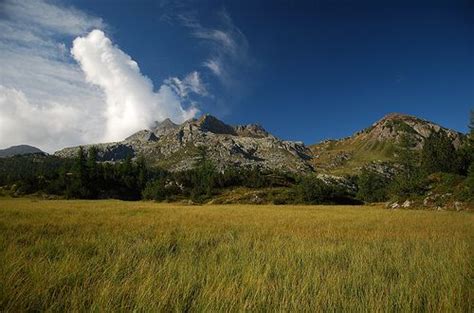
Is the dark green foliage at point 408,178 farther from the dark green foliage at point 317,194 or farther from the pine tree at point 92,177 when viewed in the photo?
the pine tree at point 92,177

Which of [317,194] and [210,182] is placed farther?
[210,182]

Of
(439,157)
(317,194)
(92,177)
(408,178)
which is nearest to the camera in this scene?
(317,194)

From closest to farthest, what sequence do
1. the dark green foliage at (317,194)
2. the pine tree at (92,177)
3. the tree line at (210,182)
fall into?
the dark green foliage at (317,194) < the tree line at (210,182) < the pine tree at (92,177)

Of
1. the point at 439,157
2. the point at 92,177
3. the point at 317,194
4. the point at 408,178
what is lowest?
the point at 92,177

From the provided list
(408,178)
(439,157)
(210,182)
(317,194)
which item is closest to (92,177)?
(210,182)

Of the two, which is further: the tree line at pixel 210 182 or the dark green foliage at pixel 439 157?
the dark green foliage at pixel 439 157

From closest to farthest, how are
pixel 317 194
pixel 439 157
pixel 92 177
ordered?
pixel 317 194, pixel 439 157, pixel 92 177

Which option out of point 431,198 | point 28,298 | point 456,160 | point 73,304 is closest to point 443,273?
point 73,304

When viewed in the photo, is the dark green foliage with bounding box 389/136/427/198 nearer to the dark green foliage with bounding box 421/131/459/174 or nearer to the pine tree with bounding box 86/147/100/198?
the dark green foliage with bounding box 421/131/459/174

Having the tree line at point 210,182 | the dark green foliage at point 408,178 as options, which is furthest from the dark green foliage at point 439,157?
the dark green foliage at point 408,178

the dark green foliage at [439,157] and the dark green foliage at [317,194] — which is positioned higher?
the dark green foliage at [439,157]

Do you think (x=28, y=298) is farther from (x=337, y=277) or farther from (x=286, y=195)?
(x=286, y=195)

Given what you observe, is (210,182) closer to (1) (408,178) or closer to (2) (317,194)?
(2) (317,194)

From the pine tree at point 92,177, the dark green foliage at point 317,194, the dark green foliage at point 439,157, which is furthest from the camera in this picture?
the pine tree at point 92,177
